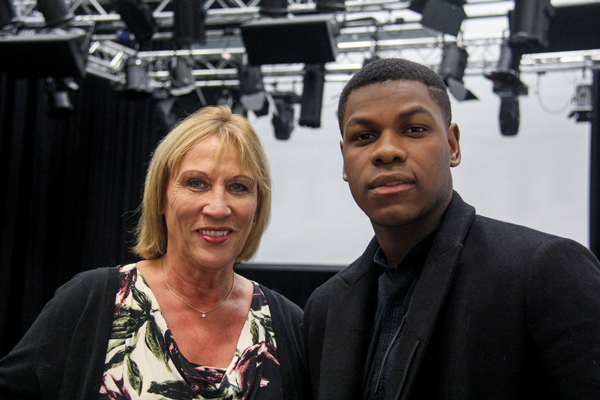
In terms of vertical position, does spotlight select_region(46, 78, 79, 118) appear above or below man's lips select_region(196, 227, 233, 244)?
above

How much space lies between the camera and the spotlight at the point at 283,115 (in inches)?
271

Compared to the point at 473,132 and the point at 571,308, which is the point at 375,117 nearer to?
the point at 571,308

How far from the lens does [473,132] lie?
6.62 metres

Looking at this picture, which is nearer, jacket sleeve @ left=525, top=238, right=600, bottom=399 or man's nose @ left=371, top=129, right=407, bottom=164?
jacket sleeve @ left=525, top=238, right=600, bottom=399

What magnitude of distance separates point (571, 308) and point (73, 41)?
15.8ft

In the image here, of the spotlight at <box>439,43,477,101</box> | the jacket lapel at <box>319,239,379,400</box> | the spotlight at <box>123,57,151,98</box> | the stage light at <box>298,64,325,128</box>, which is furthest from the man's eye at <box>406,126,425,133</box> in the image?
the spotlight at <box>123,57,151,98</box>

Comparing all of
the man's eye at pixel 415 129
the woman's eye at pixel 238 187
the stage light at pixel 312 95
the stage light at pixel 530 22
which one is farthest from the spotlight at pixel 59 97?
the man's eye at pixel 415 129

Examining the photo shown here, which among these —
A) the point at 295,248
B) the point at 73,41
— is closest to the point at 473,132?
the point at 295,248

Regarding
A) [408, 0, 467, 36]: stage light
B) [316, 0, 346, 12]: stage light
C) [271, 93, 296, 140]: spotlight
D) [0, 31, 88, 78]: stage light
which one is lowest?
[271, 93, 296, 140]: spotlight

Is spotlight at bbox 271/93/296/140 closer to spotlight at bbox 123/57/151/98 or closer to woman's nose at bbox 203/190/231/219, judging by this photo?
spotlight at bbox 123/57/151/98

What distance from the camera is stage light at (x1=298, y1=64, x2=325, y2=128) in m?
5.71

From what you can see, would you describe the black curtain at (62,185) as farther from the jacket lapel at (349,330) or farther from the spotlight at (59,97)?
the jacket lapel at (349,330)

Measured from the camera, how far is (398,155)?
3.89 feet

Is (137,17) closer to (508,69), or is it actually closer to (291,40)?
A: (291,40)
